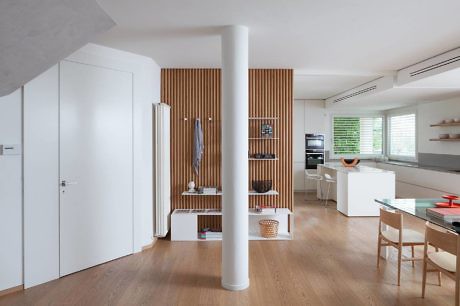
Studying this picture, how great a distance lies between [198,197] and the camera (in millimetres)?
5090

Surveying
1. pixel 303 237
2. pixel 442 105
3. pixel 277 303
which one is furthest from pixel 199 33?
pixel 442 105

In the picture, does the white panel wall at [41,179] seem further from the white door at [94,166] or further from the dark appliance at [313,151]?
the dark appliance at [313,151]

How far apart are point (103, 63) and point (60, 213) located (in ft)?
5.98

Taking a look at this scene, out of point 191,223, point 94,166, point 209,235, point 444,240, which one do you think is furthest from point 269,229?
point 94,166

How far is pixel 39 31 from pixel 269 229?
374 centimetres

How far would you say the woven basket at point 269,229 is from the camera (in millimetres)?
4723

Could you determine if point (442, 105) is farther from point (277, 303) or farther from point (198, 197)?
point (277, 303)

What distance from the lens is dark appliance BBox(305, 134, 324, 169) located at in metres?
8.70

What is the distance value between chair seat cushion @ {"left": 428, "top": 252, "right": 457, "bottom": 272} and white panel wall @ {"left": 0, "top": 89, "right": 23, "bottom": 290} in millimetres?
3996

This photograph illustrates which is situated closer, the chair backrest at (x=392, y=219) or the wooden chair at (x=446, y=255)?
the wooden chair at (x=446, y=255)

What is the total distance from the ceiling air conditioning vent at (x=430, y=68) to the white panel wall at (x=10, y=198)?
17.0 ft

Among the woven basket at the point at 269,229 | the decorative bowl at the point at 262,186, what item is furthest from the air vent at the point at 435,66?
the woven basket at the point at 269,229

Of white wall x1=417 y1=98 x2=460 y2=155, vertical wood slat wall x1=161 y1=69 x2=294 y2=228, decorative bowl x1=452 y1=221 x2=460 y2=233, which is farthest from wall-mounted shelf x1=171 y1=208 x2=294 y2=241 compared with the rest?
white wall x1=417 y1=98 x2=460 y2=155

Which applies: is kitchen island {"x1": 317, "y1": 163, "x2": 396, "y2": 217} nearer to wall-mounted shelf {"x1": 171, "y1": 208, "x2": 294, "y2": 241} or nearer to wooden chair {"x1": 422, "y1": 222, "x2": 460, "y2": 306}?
wall-mounted shelf {"x1": 171, "y1": 208, "x2": 294, "y2": 241}
